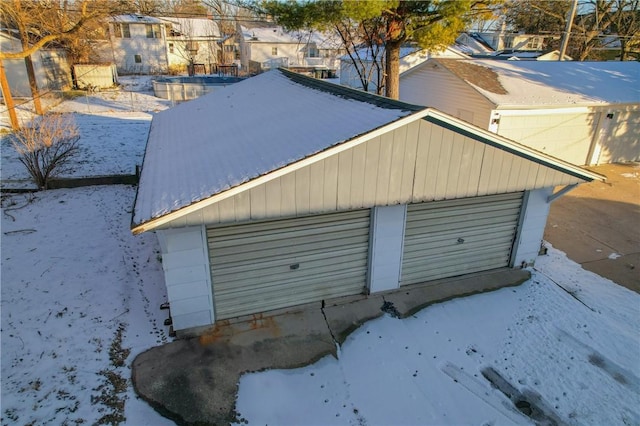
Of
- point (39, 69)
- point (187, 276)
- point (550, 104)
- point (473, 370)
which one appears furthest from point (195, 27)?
point (473, 370)

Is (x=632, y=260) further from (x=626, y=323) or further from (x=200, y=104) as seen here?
(x=200, y=104)

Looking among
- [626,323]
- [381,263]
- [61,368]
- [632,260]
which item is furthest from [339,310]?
[632,260]

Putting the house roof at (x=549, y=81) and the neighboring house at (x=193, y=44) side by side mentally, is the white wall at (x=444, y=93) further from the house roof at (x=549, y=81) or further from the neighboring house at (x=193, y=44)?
the neighboring house at (x=193, y=44)

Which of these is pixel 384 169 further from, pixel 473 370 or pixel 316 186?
pixel 473 370

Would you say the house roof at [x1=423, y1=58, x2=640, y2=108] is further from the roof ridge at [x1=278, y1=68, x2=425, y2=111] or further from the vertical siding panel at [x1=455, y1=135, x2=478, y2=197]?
the vertical siding panel at [x1=455, y1=135, x2=478, y2=197]

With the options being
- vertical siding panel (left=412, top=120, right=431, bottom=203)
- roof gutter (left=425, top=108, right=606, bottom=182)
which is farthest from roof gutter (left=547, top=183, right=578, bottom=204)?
vertical siding panel (left=412, top=120, right=431, bottom=203)

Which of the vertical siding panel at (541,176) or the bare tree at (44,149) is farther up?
the vertical siding panel at (541,176)

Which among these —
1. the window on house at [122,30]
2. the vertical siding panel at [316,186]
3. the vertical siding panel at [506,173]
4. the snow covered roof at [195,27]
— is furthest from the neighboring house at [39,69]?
the vertical siding panel at [506,173]
